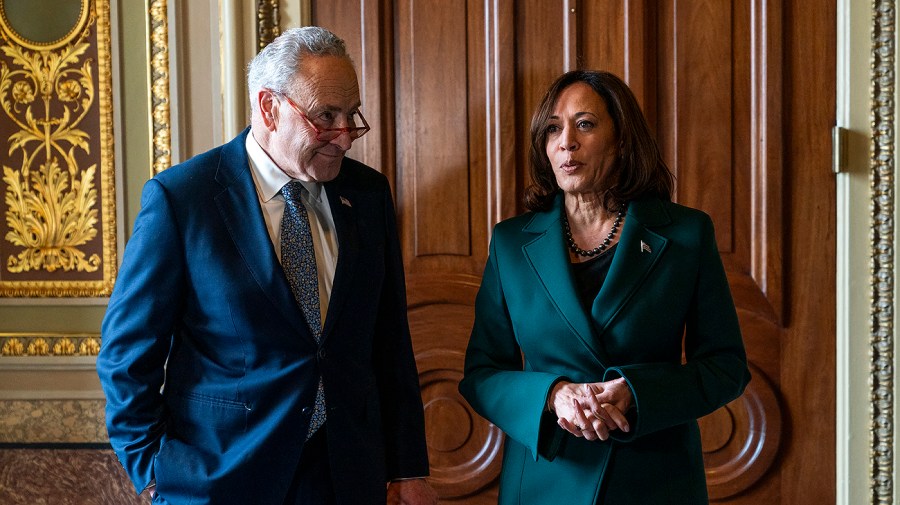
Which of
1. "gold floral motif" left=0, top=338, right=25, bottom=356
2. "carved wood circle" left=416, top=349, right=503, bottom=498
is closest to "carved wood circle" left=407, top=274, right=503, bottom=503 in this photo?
"carved wood circle" left=416, top=349, right=503, bottom=498

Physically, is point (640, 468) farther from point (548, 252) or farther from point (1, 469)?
point (1, 469)

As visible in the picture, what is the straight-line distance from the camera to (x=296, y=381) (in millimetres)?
1542

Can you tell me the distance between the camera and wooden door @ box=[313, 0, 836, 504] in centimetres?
231

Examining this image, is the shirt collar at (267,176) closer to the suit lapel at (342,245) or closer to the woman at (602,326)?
the suit lapel at (342,245)

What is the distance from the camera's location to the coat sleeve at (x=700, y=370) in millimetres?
1556

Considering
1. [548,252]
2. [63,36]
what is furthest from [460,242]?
[63,36]

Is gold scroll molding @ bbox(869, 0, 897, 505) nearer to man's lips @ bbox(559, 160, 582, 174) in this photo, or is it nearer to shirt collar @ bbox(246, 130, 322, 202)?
man's lips @ bbox(559, 160, 582, 174)

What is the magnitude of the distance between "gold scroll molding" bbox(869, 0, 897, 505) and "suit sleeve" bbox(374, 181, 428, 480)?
1287 millimetres

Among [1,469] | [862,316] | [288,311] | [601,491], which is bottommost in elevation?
[1,469]

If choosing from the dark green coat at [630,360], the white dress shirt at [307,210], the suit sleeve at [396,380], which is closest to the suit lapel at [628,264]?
the dark green coat at [630,360]

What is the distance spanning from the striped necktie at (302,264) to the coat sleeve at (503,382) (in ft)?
1.12

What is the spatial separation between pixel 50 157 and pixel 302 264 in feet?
3.80

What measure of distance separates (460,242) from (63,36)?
1.22 metres

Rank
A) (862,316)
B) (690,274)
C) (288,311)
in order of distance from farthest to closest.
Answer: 1. (862,316)
2. (690,274)
3. (288,311)
